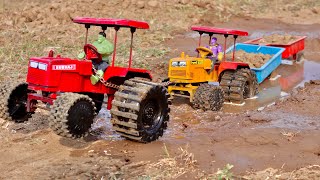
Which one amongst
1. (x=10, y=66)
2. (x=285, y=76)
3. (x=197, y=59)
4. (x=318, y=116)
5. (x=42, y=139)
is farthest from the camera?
(x=285, y=76)

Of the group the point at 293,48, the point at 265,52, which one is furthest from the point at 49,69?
the point at 293,48

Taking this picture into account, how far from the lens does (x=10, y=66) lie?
43.8ft

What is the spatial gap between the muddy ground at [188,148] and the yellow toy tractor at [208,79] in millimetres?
317

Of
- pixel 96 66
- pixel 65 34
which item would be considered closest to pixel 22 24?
pixel 65 34

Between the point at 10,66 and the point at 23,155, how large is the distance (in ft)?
20.4

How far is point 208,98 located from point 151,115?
2565 mm

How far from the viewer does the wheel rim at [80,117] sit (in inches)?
287

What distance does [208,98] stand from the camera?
10.6 m

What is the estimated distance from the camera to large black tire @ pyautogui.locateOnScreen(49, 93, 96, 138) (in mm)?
7184

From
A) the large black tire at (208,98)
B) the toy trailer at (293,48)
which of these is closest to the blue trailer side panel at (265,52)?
the toy trailer at (293,48)

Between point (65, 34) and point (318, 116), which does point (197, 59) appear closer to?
point (318, 116)

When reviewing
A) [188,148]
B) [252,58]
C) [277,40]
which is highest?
[277,40]

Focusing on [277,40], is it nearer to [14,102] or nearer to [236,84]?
[236,84]

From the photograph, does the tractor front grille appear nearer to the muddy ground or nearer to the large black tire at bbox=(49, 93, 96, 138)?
the muddy ground
